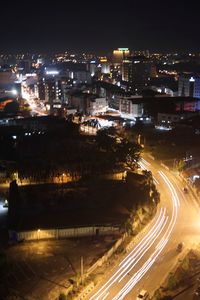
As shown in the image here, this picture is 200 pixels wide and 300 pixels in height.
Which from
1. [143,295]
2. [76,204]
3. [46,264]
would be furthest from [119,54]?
[143,295]

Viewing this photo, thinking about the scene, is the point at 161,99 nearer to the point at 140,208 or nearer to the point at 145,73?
the point at 145,73

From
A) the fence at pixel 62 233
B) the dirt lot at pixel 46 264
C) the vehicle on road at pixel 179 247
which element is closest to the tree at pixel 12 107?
the fence at pixel 62 233

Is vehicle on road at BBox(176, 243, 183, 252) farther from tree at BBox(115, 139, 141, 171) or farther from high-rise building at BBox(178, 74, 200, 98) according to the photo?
high-rise building at BBox(178, 74, 200, 98)

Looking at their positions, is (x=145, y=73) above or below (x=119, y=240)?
above

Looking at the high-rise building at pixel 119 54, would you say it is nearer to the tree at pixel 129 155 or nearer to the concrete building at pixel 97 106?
the concrete building at pixel 97 106

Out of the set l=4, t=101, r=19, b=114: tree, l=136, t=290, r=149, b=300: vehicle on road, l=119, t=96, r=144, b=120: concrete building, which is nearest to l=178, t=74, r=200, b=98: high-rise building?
l=119, t=96, r=144, b=120: concrete building

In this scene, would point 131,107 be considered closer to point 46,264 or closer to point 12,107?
point 12,107

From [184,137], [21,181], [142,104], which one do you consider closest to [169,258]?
[21,181]
